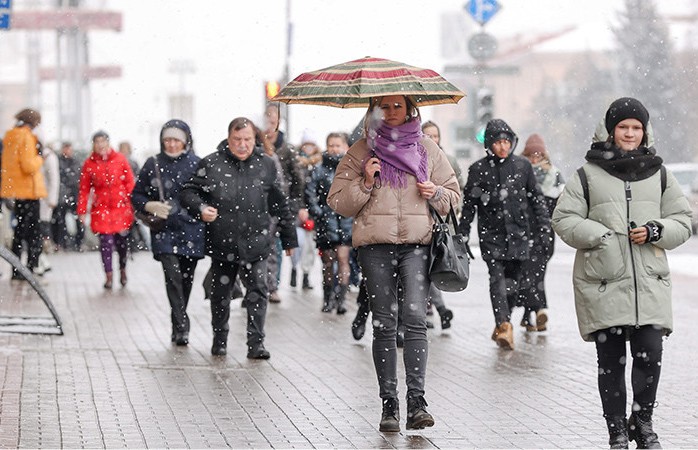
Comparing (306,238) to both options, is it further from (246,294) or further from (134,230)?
(134,230)

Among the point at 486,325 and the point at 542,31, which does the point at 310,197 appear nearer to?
the point at 486,325

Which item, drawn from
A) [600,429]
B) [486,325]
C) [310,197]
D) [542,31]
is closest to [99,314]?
[310,197]

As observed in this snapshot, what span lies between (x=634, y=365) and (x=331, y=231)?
842 cm

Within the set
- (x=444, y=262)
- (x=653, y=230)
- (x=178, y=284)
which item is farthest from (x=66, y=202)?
(x=653, y=230)

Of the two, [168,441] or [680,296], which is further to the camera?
[680,296]

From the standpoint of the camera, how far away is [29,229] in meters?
19.3

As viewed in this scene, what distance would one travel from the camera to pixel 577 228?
7582 millimetres

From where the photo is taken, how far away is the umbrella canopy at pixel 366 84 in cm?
836

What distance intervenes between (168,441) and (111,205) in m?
11.4

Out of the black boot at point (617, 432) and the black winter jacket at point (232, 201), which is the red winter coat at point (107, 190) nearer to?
the black winter jacket at point (232, 201)

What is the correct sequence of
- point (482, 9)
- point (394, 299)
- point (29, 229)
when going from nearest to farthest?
point (394, 299), point (29, 229), point (482, 9)

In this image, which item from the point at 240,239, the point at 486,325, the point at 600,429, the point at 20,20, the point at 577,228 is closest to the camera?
the point at 577,228

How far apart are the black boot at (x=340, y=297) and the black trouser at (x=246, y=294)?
12.1ft

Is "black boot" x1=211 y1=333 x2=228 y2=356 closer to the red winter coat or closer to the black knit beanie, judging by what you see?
the black knit beanie
